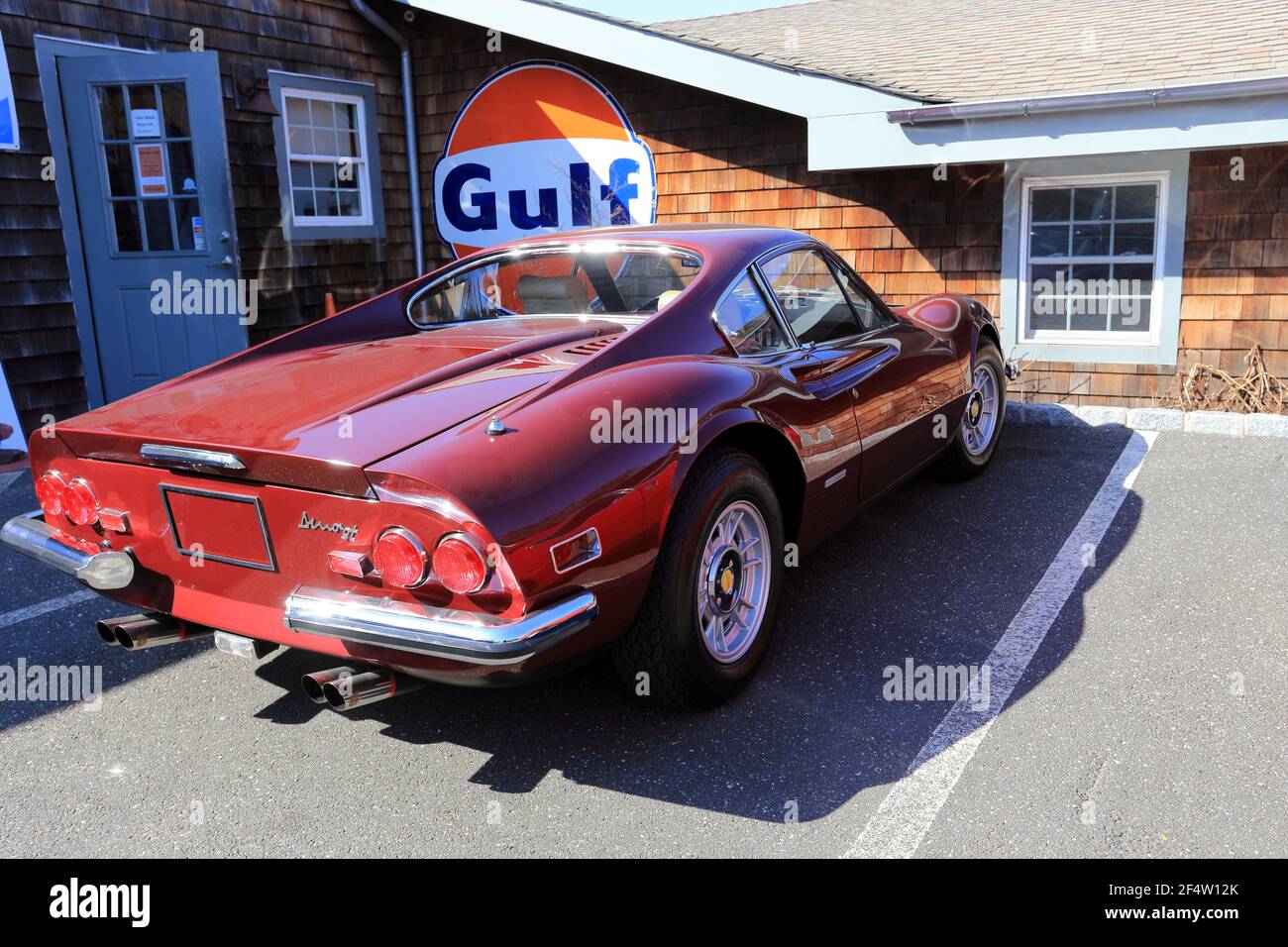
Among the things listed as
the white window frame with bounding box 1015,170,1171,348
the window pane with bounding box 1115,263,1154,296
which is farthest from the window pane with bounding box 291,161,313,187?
the window pane with bounding box 1115,263,1154,296

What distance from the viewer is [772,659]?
361 centimetres

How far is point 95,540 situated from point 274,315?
5.94 metres

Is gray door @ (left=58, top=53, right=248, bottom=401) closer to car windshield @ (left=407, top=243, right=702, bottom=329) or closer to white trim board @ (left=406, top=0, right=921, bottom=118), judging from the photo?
white trim board @ (left=406, top=0, right=921, bottom=118)

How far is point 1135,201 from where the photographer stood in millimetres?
7359

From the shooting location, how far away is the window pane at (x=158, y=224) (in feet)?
24.9

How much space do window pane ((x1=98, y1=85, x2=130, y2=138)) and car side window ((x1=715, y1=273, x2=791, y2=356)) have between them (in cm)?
586

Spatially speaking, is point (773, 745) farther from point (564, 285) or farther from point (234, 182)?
point (234, 182)

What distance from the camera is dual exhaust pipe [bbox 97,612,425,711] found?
8.21 feet

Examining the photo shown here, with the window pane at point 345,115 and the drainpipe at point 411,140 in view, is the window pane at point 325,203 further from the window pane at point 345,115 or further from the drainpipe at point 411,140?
the drainpipe at point 411,140

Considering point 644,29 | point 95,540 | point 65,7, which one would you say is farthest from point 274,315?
point 95,540

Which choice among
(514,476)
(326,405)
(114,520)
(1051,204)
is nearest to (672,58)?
(1051,204)

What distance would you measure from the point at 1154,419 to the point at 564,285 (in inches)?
189

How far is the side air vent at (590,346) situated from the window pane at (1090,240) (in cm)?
541

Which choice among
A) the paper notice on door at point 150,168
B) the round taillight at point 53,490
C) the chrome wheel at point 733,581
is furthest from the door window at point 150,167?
the chrome wheel at point 733,581
